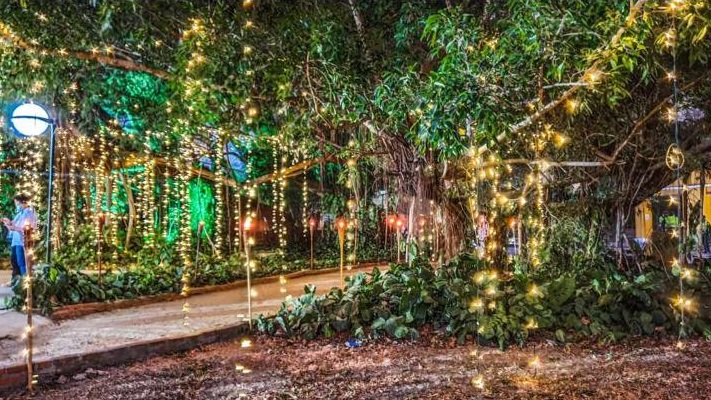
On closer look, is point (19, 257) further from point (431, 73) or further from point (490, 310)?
point (490, 310)

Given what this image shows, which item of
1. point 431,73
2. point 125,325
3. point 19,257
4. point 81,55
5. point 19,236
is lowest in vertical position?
point 125,325

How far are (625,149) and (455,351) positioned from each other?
5.78m

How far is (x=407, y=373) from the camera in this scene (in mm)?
4531

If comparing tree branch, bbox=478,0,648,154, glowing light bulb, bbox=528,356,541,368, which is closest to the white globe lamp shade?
tree branch, bbox=478,0,648,154

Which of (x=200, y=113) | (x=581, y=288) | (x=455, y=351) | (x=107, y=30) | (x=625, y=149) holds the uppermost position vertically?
(x=107, y=30)

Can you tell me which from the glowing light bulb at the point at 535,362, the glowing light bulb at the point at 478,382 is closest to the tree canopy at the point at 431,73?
the glowing light bulb at the point at 535,362

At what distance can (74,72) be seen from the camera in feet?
33.3

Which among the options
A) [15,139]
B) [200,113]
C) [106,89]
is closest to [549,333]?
[200,113]

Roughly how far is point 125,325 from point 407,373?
12.2 feet

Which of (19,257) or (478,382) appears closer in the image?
(478,382)

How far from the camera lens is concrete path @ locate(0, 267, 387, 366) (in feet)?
16.6

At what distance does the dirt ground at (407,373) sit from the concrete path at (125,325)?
558 millimetres

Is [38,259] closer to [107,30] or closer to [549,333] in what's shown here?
[107,30]

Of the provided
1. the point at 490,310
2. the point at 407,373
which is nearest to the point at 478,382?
the point at 407,373
